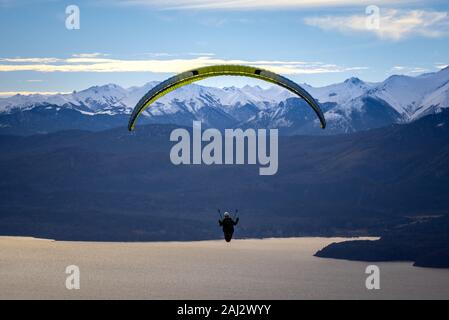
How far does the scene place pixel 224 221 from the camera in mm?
57094

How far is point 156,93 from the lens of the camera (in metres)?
60.9

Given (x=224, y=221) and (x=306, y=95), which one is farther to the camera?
(x=306, y=95)

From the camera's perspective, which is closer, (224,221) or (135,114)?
(224,221)
